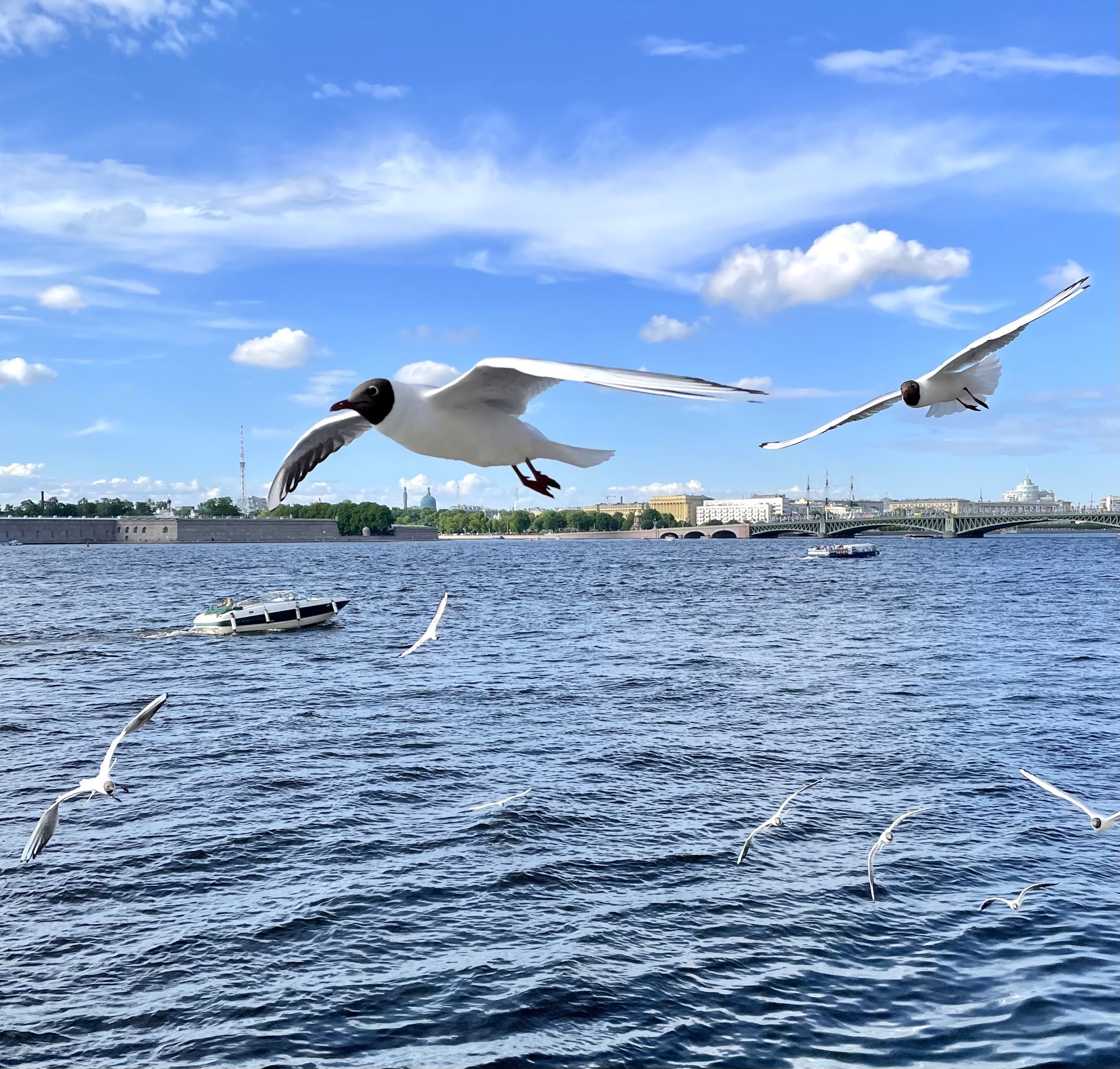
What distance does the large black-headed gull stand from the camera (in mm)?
2354

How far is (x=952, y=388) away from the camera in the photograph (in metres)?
4.49

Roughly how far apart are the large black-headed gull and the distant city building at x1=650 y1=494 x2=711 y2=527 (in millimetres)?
59979

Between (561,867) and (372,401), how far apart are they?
19508 mm

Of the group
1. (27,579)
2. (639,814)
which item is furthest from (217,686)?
(27,579)

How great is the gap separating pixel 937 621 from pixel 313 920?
185 ft

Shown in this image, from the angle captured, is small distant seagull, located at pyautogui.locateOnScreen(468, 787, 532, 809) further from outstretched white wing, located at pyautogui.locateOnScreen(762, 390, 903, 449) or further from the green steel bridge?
the green steel bridge

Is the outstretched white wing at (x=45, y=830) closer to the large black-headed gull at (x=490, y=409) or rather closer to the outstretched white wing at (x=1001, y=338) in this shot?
the large black-headed gull at (x=490, y=409)

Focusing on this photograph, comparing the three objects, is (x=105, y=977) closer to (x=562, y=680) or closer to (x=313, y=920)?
(x=313, y=920)

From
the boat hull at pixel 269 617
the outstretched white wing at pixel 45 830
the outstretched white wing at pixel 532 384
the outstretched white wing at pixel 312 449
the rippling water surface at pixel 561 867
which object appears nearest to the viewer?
the outstretched white wing at pixel 532 384

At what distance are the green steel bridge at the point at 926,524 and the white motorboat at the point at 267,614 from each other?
23062mm

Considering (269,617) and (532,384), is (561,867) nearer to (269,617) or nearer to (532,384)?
(532,384)

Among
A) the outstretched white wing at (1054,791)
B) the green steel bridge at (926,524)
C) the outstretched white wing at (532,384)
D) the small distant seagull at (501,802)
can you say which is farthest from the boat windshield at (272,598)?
the outstretched white wing at (532,384)

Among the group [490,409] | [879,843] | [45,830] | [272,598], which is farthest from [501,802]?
[272,598]

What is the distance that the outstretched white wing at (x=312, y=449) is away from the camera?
11.3 ft
